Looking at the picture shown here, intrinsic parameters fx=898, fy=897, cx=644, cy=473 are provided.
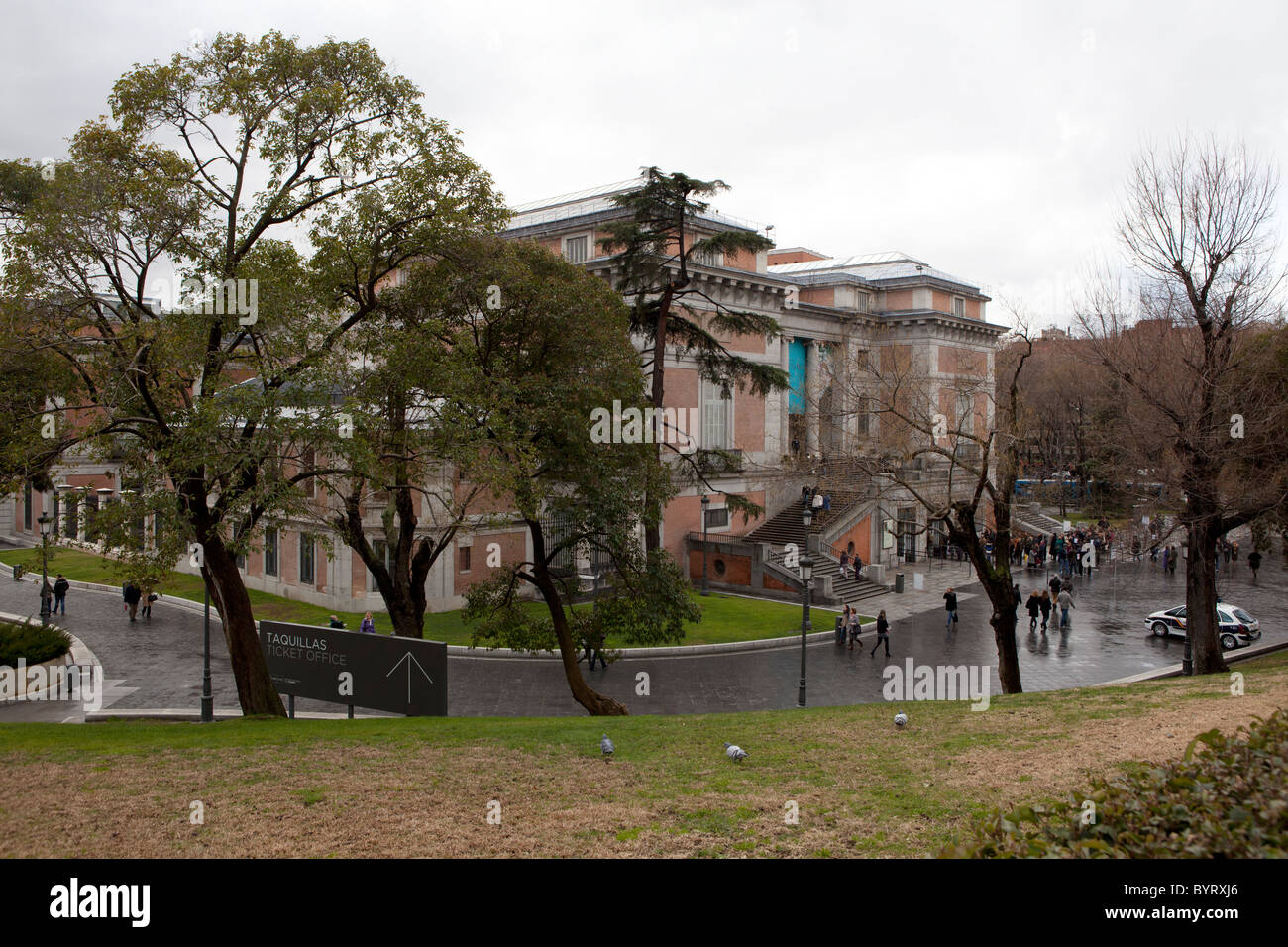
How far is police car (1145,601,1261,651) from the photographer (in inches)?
1032

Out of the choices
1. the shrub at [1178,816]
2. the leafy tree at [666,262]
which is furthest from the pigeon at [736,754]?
the leafy tree at [666,262]

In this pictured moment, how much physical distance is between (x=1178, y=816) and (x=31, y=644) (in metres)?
24.2

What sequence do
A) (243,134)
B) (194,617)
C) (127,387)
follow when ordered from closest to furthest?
1. (127,387)
2. (243,134)
3. (194,617)

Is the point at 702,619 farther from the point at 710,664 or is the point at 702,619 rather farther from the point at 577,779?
Result: the point at 577,779

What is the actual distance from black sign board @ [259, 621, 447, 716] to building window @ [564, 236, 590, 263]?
22.9m

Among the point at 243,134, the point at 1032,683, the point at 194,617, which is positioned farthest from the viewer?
the point at 194,617

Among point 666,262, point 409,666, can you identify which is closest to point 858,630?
point 666,262

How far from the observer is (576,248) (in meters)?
36.6

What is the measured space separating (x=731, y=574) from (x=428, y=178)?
938 inches

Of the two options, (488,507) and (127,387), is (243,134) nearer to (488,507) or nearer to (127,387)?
(127,387)

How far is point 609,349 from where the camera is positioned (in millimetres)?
18000

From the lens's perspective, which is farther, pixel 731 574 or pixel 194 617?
pixel 731 574
